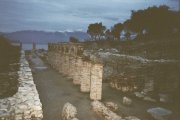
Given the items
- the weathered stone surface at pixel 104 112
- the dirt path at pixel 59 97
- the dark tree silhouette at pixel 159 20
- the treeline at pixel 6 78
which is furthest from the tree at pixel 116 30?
the weathered stone surface at pixel 104 112

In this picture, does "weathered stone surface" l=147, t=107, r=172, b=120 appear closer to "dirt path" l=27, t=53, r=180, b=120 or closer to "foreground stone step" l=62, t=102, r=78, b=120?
"dirt path" l=27, t=53, r=180, b=120

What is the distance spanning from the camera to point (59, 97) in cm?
1434

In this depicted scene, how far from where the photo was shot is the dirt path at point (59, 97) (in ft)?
37.2

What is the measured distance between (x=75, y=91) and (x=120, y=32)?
42.8 m

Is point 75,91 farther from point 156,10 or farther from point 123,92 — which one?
point 156,10

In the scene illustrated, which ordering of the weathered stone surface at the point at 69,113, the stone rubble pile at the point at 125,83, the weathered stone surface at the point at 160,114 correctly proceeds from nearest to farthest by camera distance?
the weathered stone surface at the point at 69,113, the weathered stone surface at the point at 160,114, the stone rubble pile at the point at 125,83

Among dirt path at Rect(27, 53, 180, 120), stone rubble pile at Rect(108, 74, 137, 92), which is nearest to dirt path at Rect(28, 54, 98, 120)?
dirt path at Rect(27, 53, 180, 120)

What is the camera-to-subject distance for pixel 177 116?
1212 cm

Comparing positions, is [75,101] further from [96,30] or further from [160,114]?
[96,30]

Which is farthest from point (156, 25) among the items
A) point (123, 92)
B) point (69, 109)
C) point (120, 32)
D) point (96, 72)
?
point (69, 109)

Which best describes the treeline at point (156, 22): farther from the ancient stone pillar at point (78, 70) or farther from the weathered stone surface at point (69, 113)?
the weathered stone surface at point (69, 113)

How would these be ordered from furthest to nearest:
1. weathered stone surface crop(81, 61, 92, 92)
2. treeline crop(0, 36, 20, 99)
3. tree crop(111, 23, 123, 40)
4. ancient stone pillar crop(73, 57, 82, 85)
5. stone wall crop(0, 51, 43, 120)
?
tree crop(111, 23, 123, 40) < ancient stone pillar crop(73, 57, 82, 85) < weathered stone surface crop(81, 61, 92, 92) < treeline crop(0, 36, 20, 99) < stone wall crop(0, 51, 43, 120)

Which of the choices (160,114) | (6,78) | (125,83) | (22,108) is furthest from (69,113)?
(6,78)

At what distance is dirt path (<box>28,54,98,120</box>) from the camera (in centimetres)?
1134
